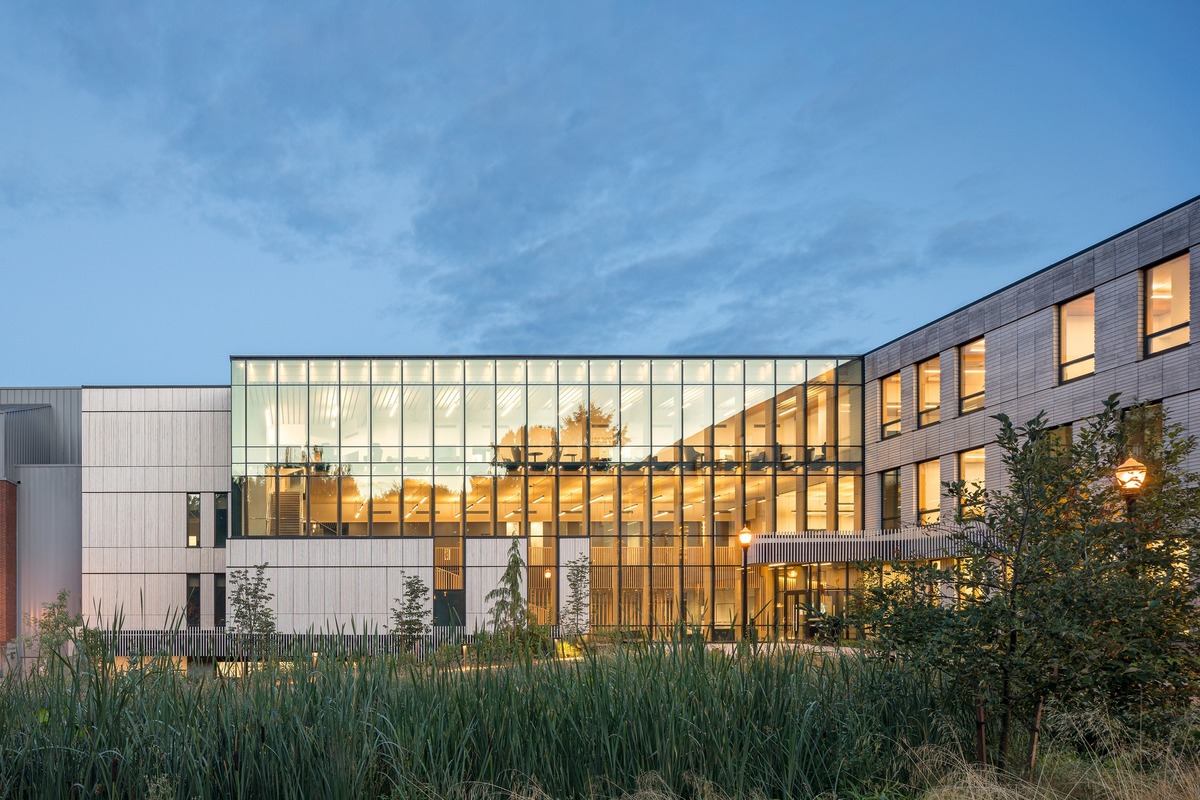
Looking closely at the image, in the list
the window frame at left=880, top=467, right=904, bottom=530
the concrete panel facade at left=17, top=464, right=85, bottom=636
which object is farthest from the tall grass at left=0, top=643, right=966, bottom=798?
the concrete panel facade at left=17, top=464, right=85, bottom=636

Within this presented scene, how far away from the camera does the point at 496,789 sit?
27.8 feet

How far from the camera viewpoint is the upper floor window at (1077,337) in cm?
3008

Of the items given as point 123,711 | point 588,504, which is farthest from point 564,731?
point 588,504

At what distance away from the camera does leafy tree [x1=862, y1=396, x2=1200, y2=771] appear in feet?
28.0

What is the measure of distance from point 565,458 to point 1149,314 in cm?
2371

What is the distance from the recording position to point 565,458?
43.0m

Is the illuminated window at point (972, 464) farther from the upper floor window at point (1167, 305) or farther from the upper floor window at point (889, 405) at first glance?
the upper floor window at point (1167, 305)

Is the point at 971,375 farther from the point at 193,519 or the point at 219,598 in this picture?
the point at 193,519

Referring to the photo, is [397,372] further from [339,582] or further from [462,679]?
[462,679]

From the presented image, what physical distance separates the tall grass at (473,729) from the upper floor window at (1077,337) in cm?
2363

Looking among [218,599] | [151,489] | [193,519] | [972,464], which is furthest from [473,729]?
[151,489]

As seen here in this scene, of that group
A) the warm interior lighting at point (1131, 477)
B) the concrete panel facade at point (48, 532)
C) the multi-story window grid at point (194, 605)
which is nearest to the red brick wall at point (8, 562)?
the concrete panel facade at point (48, 532)

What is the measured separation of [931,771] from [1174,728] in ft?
8.33

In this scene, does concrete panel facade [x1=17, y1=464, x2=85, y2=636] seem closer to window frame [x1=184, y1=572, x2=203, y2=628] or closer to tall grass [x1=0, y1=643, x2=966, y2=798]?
window frame [x1=184, y1=572, x2=203, y2=628]
